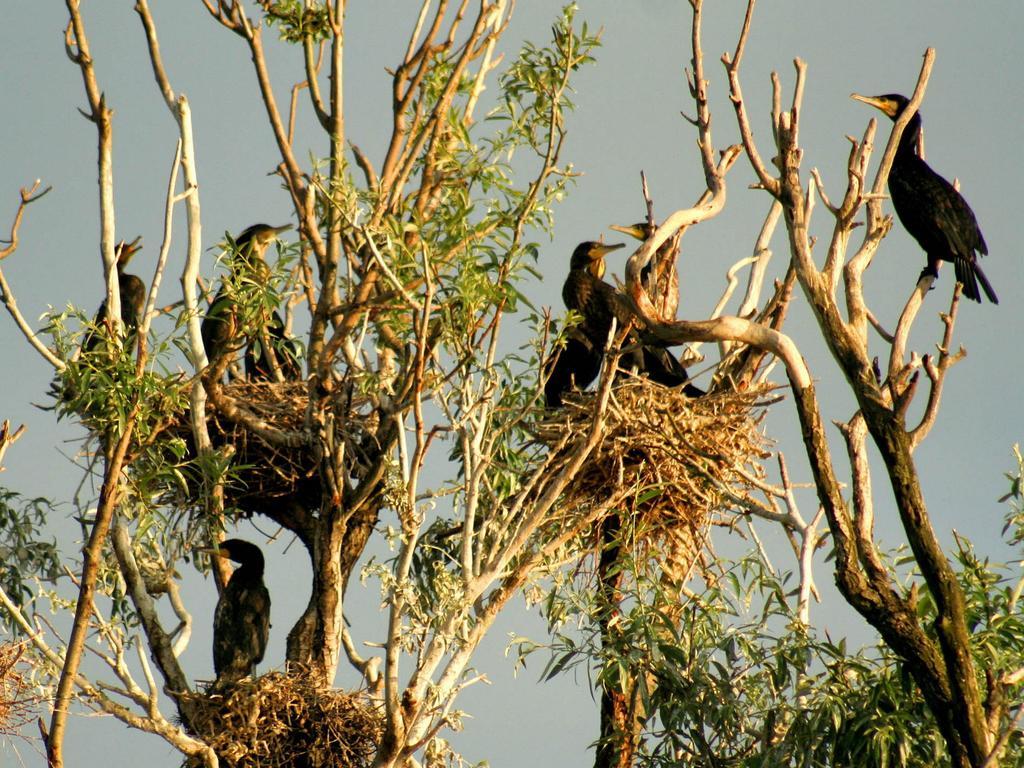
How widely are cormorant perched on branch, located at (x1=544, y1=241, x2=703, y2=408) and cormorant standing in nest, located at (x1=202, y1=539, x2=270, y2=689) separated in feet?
7.03

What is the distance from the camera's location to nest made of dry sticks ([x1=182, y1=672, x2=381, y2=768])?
7496 mm

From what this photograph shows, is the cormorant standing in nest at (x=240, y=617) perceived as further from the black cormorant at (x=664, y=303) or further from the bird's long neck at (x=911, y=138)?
the bird's long neck at (x=911, y=138)

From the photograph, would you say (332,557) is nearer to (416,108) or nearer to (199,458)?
(199,458)

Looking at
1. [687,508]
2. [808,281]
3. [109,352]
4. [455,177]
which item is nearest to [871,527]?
[808,281]

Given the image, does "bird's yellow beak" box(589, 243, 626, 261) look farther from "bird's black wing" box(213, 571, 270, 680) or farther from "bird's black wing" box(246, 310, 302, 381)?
"bird's black wing" box(213, 571, 270, 680)

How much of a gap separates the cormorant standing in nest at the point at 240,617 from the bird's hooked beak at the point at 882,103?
14.9 feet

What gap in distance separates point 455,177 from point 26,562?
11.2ft

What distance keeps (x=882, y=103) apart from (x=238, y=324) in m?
3.86

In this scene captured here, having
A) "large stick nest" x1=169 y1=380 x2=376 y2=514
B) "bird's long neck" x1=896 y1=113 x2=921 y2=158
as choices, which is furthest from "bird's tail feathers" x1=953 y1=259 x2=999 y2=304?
"large stick nest" x1=169 y1=380 x2=376 y2=514

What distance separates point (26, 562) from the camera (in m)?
8.53

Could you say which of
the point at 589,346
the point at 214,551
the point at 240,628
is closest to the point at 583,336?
the point at 589,346

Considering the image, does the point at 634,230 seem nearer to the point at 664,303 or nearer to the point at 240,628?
the point at 664,303

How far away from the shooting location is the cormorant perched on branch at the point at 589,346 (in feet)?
29.4

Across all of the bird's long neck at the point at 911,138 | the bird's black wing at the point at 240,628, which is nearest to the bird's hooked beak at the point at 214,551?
the bird's black wing at the point at 240,628
